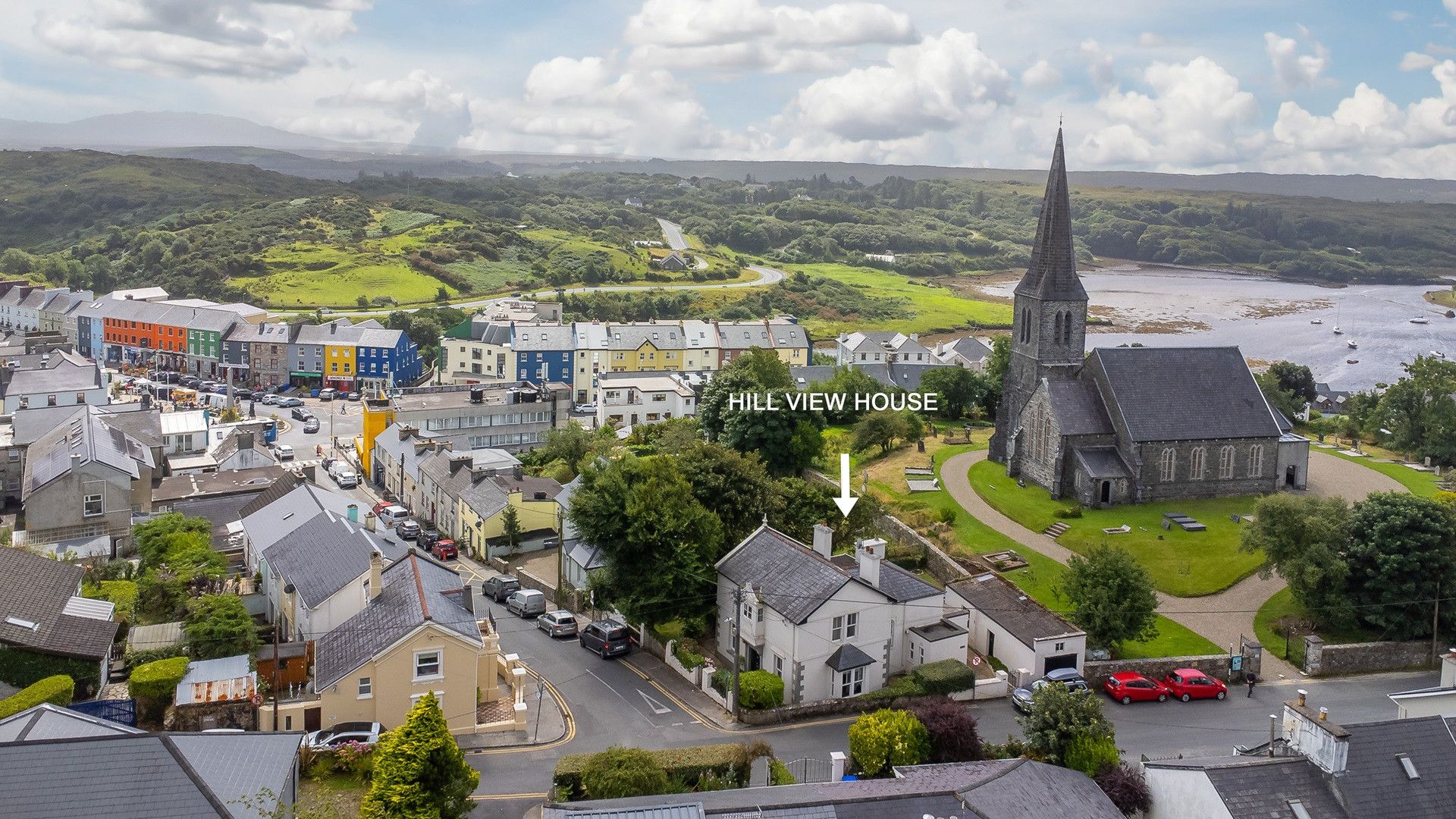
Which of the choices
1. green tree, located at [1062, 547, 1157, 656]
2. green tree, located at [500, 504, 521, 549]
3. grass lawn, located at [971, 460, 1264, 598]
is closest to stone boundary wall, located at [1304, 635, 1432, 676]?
green tree, located at [1062, 547, 1157, 656]

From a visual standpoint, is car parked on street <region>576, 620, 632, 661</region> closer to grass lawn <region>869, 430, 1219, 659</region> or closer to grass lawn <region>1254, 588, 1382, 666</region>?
grass lawn <region>869, 430, 1219, 659</region>

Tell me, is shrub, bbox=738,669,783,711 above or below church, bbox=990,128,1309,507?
below

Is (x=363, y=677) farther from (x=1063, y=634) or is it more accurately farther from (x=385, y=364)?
(x=385, y=364)

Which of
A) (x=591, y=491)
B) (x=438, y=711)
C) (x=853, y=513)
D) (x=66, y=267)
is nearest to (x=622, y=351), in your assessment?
(x=853, y=513)

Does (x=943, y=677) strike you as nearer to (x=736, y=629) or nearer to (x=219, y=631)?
(x=736, y=629)

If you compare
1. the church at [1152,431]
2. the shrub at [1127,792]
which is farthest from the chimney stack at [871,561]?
the church at [1152,431]

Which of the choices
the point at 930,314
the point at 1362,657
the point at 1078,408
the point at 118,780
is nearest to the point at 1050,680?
the point at 1362,657

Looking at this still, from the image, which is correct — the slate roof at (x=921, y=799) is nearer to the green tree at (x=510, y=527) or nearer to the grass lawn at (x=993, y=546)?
the grass lawn at (x=993, y=546)
